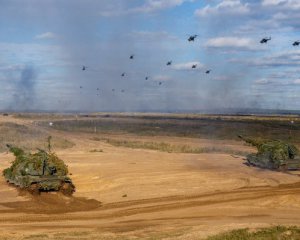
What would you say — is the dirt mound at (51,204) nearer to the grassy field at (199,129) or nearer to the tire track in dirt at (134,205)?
the tire track in dirt at (134,205)

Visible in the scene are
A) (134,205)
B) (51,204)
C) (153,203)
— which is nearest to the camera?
(134,205)

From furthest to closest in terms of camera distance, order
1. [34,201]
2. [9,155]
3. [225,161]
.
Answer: [9,155]
[225,161]
[34,201]

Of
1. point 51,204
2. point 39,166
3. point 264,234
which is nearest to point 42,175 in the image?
point 39,166

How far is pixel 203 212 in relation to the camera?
22.5 meters

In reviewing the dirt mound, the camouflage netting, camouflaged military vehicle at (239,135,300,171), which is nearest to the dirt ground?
the dirt mound

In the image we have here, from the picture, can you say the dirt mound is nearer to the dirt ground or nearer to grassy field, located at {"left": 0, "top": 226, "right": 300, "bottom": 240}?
the dirt ground

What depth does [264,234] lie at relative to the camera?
1695 cm

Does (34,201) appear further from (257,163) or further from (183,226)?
(257,163)

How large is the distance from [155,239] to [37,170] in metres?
10.2

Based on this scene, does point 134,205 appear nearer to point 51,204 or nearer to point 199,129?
point 51,204

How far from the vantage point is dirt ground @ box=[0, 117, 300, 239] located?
749 inches

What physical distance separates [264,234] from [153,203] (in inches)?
328

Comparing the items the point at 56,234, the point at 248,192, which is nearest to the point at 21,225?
the point at 56,234

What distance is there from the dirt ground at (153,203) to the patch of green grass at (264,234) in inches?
34.0
